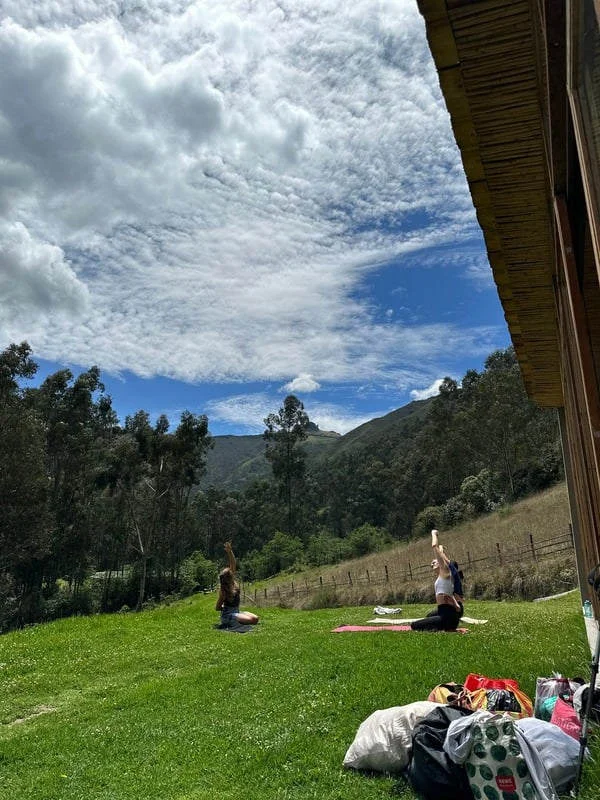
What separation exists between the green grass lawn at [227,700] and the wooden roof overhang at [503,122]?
293 centimetres

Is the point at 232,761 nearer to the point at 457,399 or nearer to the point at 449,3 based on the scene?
the point at 449,3

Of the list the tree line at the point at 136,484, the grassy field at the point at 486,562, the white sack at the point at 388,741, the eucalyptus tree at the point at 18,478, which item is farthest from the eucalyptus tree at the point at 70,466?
the white sack at the point at 388,741

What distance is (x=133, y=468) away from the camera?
3916 cm

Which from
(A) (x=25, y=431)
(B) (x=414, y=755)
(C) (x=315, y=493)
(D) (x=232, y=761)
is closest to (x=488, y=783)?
(B) (x=414, y=755)

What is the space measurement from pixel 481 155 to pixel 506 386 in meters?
43.8

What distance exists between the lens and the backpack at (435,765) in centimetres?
306

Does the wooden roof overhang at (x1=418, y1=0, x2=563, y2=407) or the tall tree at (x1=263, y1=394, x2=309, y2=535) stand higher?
the tall tree at (x1=263, y1=394, x2=309, y2=535)

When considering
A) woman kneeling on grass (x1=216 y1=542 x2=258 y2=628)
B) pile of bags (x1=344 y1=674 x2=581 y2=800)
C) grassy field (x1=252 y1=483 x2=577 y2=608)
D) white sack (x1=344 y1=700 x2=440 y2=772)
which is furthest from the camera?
grassy field (x1=252 y1=483 x2=577 y2=608)

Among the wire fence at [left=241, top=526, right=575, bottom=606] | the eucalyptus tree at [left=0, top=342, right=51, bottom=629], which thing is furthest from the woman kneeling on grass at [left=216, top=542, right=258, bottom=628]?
the eucalyptus tree at [left=0, top=342, right=51, bottom=629]

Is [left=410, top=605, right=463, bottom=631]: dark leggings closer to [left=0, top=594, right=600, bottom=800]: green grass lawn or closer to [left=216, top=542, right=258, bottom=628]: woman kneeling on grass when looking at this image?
[left=0, top=594, right=600, bottom=800]: green grass lawn

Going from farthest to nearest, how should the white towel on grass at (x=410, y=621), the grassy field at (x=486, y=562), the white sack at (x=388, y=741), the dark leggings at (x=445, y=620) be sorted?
1. the grassy field at (x=486, y=562)
2. the white towel on grass at (x=410, y=621)
3. the dark leggings at (x=445, y=620)
4. the white sack at (x=388, y=741)

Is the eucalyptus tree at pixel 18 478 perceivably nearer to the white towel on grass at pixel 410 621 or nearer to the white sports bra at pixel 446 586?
the white towel on grass at pixel 410 621

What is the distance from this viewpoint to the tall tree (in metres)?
62.6

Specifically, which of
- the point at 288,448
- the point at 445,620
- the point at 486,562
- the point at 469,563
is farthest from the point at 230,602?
the point at 288,448
